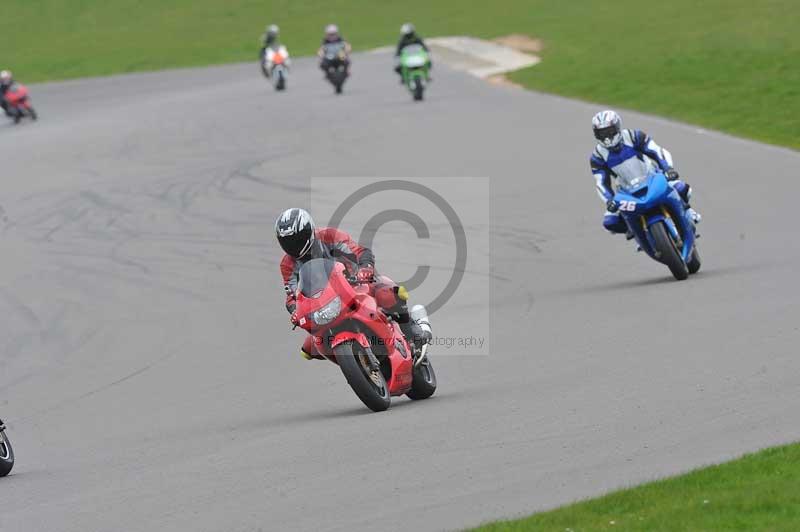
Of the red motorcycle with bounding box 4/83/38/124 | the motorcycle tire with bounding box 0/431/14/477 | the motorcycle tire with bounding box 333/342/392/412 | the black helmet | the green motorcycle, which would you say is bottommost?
the red motorcycle with bounding box 4/83/38/124

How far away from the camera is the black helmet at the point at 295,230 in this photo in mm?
10672

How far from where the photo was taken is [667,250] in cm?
1560

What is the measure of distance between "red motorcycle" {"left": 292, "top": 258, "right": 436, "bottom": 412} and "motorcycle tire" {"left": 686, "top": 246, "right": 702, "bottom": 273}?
578 centimetres

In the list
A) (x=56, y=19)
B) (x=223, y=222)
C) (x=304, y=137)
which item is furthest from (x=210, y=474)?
(x=56, y=19)

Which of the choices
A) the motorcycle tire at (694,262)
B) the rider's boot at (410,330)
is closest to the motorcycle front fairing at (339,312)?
the rider's boot at (410,330)

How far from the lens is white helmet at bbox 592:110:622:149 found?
15938 millimetres

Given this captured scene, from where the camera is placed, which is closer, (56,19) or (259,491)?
(259,491)

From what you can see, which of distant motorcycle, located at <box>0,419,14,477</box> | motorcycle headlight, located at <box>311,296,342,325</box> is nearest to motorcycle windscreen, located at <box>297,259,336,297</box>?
motorcycle headlight, located at <box>311,296,342,325</box>

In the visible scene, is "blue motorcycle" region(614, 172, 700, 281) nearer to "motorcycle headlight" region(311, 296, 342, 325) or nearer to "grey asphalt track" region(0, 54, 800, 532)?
"grey asphalt track" region(0, 54, 800, 532)

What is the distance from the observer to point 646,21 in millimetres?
53688

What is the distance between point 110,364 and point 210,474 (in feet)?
18.1

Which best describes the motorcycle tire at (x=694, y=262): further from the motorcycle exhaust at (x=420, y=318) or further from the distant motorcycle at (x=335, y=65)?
the distant motorcycle at (x=335, y=65)

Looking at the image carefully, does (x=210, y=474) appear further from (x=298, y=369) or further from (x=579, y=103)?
(x=579, y=103)

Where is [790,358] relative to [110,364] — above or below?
above
